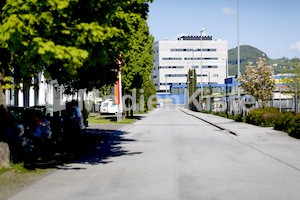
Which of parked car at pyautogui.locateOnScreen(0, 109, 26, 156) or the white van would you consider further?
the white van

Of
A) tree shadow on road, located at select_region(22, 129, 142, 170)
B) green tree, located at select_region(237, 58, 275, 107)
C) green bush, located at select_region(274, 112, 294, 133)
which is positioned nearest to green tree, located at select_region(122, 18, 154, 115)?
green tree, located at select_region(237, 58, 275, 107)

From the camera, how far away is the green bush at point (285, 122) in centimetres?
1952

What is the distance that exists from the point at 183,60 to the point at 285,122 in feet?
428

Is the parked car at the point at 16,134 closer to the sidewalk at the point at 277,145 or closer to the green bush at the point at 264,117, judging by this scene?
the sidewalk at the point at 277,145

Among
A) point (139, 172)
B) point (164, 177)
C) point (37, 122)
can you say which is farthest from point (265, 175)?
point (37, 122)

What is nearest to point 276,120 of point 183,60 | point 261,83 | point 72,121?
point 261,83

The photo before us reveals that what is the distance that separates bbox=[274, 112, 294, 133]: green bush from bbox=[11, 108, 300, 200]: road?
Result: 764 centimetres

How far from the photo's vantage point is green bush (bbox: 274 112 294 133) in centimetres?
1952

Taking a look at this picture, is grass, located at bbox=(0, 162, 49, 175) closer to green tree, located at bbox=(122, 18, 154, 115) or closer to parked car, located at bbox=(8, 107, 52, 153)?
parked car, located at bbox=(8, 107, 52, 153)

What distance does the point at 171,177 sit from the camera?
8391 millimetres

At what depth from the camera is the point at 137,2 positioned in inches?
477

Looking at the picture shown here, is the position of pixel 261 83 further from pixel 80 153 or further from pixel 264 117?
pixel 80 153

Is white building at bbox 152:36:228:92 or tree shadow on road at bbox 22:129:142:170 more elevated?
white building at bbox 152:36:228:92

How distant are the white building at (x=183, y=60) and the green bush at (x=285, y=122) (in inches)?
4944
